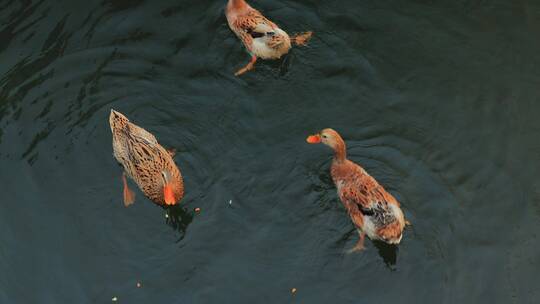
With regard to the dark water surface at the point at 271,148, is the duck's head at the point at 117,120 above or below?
above

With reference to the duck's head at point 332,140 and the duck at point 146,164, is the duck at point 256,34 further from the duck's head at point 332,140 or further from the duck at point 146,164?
the duck at point 146,164

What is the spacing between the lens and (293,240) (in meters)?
7.27

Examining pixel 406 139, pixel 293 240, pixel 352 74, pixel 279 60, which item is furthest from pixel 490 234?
pixel 279 60

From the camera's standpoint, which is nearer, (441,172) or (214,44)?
(441,172)

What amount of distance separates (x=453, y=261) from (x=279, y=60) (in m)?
3.34

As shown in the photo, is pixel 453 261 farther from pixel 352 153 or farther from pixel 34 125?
pixel 34 125

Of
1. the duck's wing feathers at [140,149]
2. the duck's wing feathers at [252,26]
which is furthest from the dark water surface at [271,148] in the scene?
the duck's wing feathers at [140,149]

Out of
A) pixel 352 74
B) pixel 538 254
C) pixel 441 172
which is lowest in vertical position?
pixel 538 254

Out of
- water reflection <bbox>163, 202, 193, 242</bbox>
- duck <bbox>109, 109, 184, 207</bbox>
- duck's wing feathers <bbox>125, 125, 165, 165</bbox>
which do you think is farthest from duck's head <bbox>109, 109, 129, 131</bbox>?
water reflection <bbox>163, 202, 193, 242</bbox>

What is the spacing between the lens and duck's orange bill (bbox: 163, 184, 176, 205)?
294 inches

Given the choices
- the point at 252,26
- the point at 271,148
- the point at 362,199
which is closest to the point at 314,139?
the point at 271,148

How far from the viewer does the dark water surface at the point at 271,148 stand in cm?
707

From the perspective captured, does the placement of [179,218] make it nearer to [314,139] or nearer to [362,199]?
[314,139]

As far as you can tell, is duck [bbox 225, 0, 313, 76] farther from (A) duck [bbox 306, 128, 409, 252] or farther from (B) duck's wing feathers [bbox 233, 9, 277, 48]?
(A) duck [bbox 306, 128, 409, 252]
